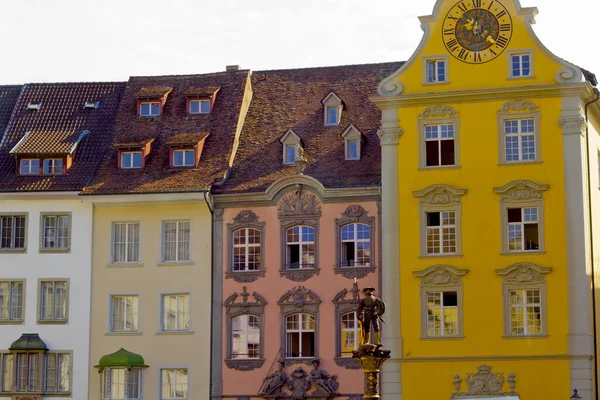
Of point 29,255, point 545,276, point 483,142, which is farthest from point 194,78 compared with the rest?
point 545,276

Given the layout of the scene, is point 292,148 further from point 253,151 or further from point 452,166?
point 452,166

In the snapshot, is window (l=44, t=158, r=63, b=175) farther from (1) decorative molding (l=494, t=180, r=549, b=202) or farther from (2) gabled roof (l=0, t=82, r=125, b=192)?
(1) decorative molding (l=494, t=180, r=549, b=202)

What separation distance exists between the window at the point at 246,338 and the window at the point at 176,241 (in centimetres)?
356

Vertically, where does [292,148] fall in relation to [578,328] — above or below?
above

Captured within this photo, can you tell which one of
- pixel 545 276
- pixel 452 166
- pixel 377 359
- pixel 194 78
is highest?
pixel 194 78

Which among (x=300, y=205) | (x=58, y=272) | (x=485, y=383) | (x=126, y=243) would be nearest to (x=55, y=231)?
(x=58, y=272)

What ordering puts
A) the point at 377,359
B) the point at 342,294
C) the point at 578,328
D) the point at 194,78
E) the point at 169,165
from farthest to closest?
1. the point at 194,78
2. the point at 169,165
3. the point at 342,294
4. the point at 578,328
5. the point at 377,359

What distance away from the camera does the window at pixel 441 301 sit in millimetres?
52438

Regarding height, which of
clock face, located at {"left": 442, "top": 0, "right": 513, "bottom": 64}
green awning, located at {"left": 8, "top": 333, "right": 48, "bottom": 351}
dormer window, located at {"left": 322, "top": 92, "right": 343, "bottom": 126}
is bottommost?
green awning, located at {"left": 8, "top": 333, "right": 48, "bottom": 351}

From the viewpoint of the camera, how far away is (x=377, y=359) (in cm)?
4156

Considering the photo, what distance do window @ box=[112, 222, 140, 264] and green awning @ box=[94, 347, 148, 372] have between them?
3718mm

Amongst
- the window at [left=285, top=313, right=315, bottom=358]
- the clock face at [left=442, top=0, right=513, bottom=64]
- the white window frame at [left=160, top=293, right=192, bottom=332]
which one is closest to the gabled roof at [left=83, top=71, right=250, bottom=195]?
the white window frame at [left=160, top=293, right=192, bottom=332]

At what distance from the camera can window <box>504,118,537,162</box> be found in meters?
52.8

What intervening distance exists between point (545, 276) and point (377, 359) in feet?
40.2
